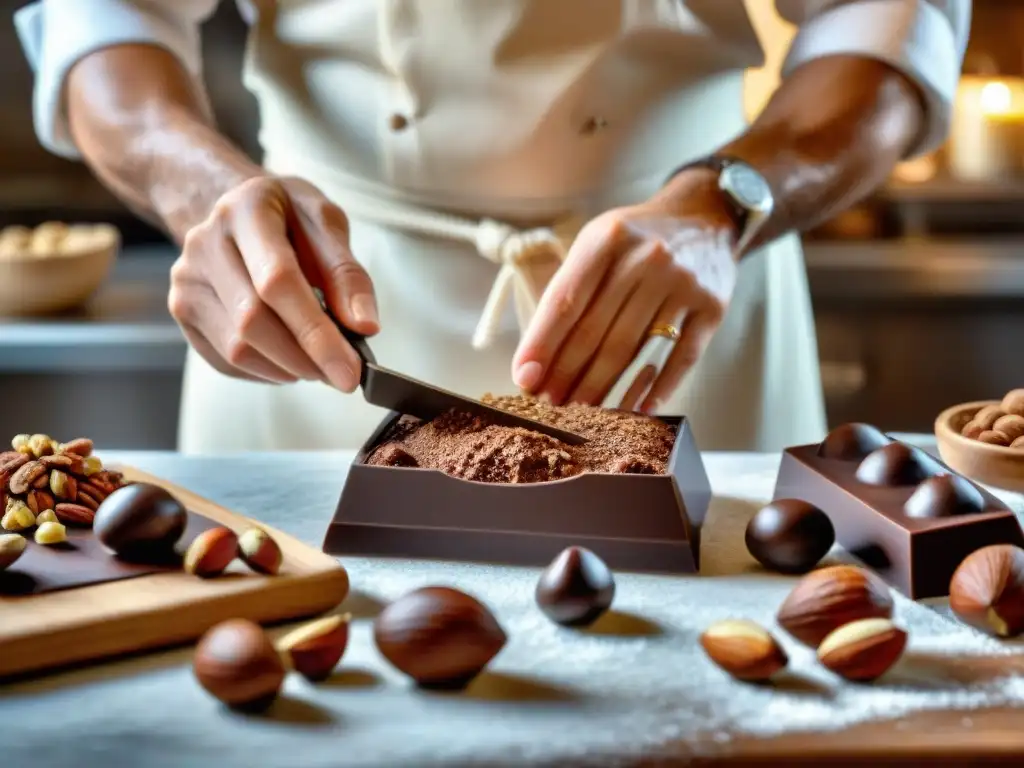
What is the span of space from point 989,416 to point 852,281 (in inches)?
48.2

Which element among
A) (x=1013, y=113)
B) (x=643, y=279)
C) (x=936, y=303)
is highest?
(x=643, y=279)

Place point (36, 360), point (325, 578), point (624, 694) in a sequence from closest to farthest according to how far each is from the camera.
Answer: point (624, 694) → point (325, 578) → point (36, 360)

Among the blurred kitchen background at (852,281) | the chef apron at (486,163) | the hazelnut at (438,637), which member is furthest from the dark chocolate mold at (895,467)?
the blurred kitchen background at (852,281)

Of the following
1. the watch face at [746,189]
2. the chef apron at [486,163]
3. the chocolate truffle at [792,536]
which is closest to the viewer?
the chocolate truffle at [792,536]

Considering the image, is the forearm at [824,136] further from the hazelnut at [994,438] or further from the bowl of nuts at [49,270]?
the bowl of nuts at [49,270]

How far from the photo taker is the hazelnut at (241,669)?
64cm

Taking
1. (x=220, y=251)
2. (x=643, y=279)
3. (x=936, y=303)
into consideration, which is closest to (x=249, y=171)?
(x=220, y=251)

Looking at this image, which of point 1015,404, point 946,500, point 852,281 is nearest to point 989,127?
point 852,281

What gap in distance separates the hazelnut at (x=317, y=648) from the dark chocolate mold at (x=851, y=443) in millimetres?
424

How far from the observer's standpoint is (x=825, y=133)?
1.27m

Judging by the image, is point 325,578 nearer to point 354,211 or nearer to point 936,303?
point 354,211

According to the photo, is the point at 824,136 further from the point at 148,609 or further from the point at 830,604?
the point at 148,609

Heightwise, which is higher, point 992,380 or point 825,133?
point 825,133

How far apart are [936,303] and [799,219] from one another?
1031 mm
